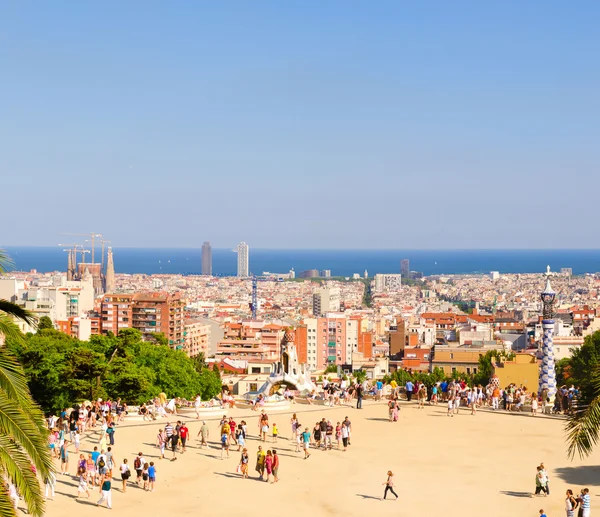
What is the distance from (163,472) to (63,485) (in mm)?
2332

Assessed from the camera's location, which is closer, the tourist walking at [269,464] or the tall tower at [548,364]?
the tourist walking at [269,464]

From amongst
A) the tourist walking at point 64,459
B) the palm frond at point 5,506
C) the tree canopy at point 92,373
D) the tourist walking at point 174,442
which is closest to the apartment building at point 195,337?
the tree canopy at point 92,373

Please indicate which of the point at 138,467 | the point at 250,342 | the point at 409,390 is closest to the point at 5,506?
the point at 138,467

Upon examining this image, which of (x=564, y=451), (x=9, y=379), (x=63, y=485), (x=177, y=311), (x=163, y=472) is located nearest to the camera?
(x=9, y=379)

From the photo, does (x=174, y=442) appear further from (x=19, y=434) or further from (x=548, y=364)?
(x=548, y=364)

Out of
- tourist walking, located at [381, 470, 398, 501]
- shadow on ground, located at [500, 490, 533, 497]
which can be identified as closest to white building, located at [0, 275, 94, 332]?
tourist walking, located at [381, 470, 398, 501]

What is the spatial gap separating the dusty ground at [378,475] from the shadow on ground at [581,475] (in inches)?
0.8

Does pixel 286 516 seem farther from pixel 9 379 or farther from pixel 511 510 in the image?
pixel 9 379

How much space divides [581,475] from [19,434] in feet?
48.3

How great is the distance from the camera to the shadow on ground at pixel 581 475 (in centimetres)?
2103

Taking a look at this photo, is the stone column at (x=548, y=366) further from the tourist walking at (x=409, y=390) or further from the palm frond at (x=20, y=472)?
the palm frond at (x=20, y=472)

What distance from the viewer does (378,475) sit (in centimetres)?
2180

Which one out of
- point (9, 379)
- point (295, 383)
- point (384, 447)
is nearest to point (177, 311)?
point (295, 383)

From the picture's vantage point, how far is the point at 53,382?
30250 mm
